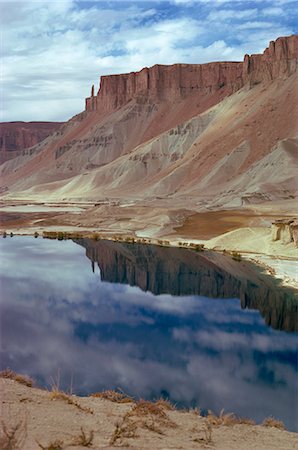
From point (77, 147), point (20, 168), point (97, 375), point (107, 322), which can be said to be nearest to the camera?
point (97, 375)

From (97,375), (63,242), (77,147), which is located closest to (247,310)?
(97,375)

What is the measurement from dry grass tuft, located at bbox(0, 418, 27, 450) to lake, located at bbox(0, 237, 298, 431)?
6272mm

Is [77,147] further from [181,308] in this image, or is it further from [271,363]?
[271,363]

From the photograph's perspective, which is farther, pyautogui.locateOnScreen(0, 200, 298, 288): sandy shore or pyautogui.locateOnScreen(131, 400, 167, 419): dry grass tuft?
pyautogui.locateOnScreen(0, 200, 298, 288): sandy shore

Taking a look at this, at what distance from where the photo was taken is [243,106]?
108m

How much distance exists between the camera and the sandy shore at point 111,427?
919cm

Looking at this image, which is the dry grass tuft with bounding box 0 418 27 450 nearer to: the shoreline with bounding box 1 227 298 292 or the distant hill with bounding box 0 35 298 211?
the shoreline with bounding box 1 227 298 292

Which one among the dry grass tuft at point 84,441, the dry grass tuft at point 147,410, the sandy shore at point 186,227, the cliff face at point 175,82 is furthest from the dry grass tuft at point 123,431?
the cliff face at point 175,82

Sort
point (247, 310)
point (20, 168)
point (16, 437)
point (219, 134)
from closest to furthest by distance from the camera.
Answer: point (16, 437)
point (247, 310)
point (219, 134)
point (20, 168)

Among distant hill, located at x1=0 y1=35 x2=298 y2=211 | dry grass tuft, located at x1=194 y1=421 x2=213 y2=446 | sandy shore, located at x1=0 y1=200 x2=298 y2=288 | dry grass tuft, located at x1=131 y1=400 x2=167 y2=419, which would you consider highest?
distant hill, located at x1=0 y1=35 x2=298 y2=211

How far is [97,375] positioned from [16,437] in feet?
31.5

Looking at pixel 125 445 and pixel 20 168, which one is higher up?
pixel 20 168

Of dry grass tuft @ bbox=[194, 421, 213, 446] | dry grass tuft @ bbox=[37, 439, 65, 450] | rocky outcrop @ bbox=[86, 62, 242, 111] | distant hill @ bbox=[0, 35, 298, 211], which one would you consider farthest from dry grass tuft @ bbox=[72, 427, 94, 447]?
rocky outcrop @ bbox=[86, 62, 242, 111]

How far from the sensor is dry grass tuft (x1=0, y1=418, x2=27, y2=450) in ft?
27.4
